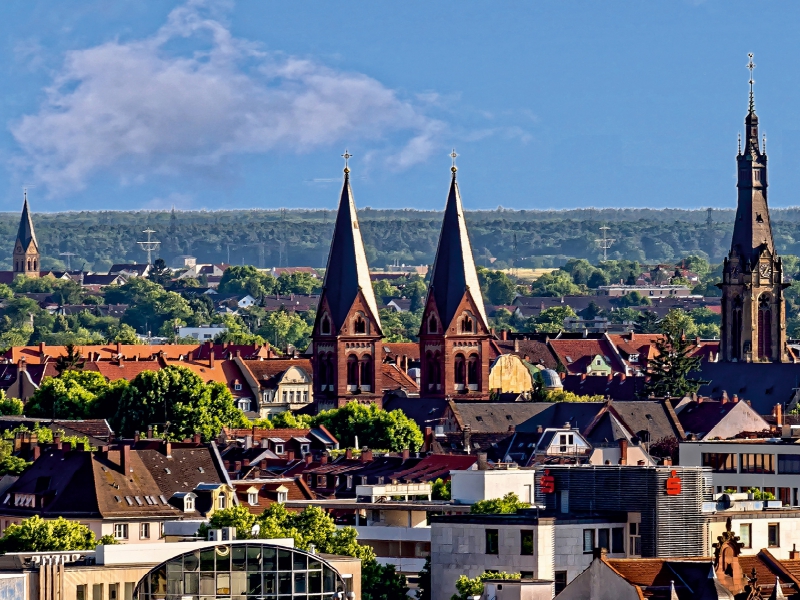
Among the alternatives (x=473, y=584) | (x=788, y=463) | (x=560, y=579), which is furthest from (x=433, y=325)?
(x=473, y=584)

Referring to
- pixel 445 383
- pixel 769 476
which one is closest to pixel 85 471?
pixel 769 476

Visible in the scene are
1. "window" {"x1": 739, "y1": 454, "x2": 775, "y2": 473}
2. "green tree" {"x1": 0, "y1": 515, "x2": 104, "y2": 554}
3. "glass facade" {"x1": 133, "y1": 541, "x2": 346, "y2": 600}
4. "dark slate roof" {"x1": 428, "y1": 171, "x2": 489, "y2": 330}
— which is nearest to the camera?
"glass facade" {"x1": 133, "y1": 541, "x2": 346, "y2": 600}

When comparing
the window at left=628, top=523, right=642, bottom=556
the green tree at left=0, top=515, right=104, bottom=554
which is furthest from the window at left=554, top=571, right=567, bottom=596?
the green tree at left=0, top=515, right=104, bottom=554

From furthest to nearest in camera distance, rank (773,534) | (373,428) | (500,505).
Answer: (373,428), (500,505), (773,534)

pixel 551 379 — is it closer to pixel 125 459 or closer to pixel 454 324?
pixel 454 324

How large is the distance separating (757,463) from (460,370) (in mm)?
68582

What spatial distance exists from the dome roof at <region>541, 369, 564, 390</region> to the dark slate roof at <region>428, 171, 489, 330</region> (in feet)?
65.3

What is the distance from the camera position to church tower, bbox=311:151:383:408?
15500 centimetres

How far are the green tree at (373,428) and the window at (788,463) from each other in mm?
44012

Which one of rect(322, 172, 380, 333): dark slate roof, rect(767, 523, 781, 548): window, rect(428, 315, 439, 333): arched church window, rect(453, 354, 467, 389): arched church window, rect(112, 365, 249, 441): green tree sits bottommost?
rect(767, 523, 781, 548): window

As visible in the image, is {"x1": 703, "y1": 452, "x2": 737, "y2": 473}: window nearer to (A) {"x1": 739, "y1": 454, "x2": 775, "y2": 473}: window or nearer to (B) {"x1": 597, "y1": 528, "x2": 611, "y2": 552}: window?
(A) {"x1": 739, "y1": 454, "x2": 775, "y2": 473}: window

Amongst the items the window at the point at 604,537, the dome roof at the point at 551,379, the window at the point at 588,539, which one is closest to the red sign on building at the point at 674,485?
the window at the point at 604,537

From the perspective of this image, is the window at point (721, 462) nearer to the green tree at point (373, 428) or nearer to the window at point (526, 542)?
the window at point (526, 542)

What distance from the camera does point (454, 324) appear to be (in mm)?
156500
